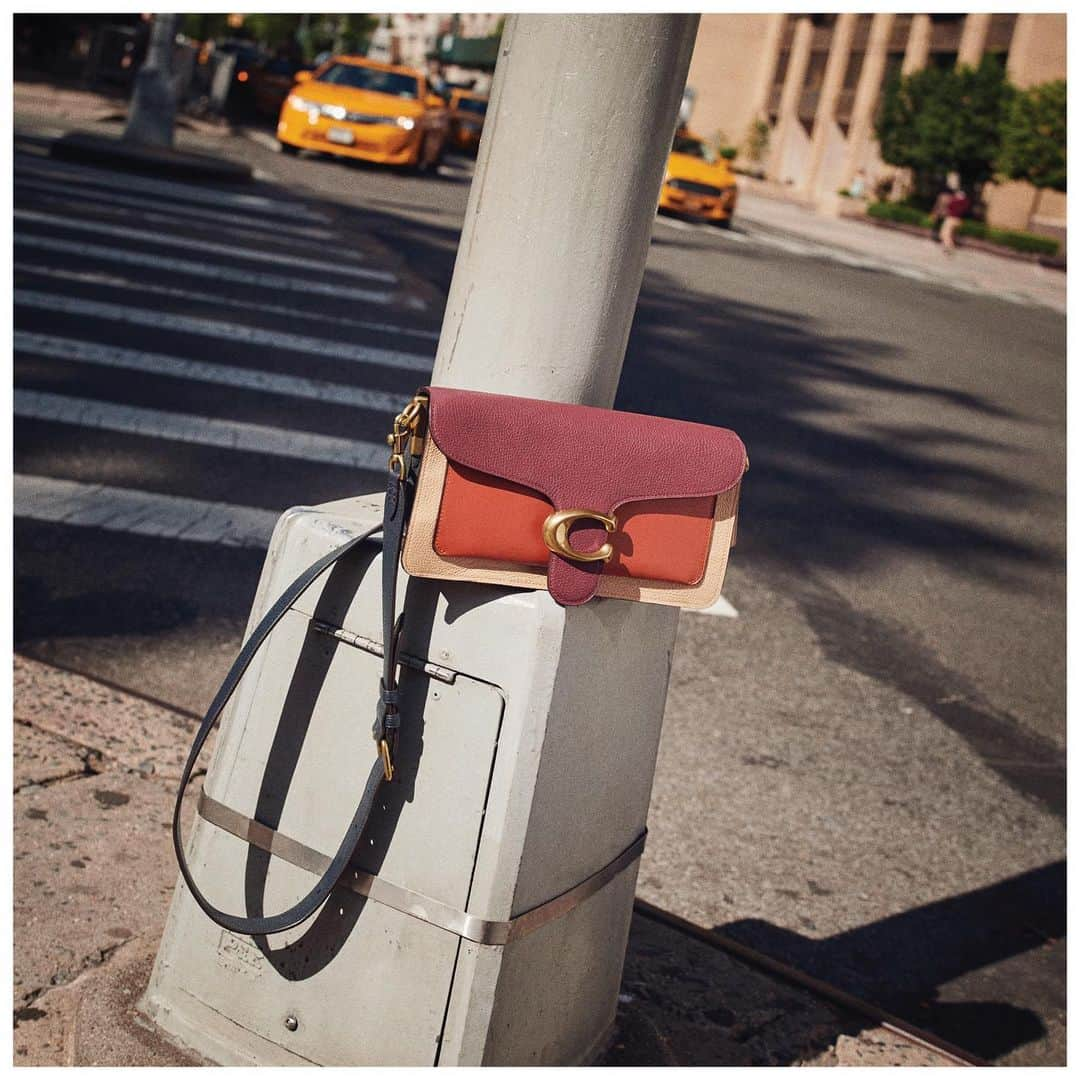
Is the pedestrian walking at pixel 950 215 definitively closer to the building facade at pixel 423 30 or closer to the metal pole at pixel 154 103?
the metal pole at pixel 154 103

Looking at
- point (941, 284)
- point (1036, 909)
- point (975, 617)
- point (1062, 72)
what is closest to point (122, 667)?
point (1036, 909)

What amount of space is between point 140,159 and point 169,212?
310cm

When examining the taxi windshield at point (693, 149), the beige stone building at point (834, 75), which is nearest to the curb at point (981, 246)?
the beige stone building at point (834, 75)

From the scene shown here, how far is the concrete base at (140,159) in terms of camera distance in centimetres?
1524

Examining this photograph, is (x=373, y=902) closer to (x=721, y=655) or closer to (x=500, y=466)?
(x=500, y=466)

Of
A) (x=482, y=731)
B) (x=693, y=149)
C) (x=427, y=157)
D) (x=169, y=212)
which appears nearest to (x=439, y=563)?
(x=482, y=731)

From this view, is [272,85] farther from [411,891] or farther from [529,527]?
[411,891]

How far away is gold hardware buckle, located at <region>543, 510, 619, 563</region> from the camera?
1.93 metres

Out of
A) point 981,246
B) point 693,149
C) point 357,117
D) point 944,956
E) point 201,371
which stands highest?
point 981,246

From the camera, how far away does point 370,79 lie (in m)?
21.7

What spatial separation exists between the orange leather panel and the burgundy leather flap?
3 centimetres

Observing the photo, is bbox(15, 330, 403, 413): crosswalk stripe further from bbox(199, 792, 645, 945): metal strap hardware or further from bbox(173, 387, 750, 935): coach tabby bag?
bbox(173, 387, 750, 935): coach tabby bag

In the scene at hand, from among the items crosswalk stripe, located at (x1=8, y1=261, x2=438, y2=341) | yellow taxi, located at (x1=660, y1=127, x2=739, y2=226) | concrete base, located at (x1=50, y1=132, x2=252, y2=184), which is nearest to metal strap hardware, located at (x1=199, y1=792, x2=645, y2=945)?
crosswalk stripe, located at (x1=8, y1=261, x2=438, y2=341)

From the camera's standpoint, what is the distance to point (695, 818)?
144 inches
